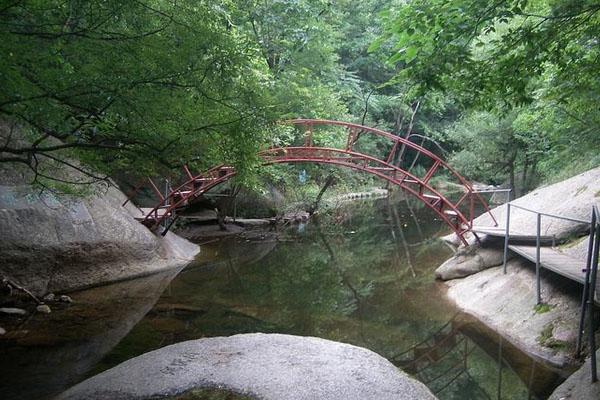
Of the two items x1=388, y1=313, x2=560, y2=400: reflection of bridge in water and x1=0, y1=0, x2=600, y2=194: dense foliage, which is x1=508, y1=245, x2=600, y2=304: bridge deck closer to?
x1=388, y1=313, x2=560, y2=400: reflection of bridge in water

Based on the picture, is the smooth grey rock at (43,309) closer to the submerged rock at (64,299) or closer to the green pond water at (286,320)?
the green pond water at (286,320)

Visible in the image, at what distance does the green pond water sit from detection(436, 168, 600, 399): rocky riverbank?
29 centimetres

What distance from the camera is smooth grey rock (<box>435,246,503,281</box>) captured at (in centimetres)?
1023

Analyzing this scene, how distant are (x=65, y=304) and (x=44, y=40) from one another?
255 inches

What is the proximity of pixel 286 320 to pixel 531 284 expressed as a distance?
4.41m

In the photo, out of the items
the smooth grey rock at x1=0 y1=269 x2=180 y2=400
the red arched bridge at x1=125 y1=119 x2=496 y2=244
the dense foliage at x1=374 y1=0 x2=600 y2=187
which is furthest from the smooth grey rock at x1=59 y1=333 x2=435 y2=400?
the red arched bridge at x1=125 y1=119 x2=496 y2=244

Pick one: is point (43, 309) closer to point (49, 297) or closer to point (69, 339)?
point (49, 297)

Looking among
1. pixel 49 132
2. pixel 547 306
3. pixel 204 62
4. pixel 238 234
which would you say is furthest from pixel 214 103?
pixel 238 234

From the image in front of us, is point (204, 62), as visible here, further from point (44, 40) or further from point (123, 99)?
point (44, 40)

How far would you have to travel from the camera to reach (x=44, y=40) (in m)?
3.53

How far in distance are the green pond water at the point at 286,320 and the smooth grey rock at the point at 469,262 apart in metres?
0.47

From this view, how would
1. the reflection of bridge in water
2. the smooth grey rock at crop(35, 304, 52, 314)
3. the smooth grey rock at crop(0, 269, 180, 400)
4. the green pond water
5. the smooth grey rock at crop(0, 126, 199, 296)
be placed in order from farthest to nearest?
the smooth grey rock at crop(0, 126, 199, 296) → the smooth grey rock at crop(35, 304, 52, 314) → the green pond water → the reflection of bridge in water → the smooth grey rock at crop(0, 269, 180, 400)

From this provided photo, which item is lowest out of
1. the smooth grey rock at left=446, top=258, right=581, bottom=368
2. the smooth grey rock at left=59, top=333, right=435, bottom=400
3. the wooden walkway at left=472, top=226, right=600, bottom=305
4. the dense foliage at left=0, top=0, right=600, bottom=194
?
the smooth grey rock at left=446, top=258, right=581, bottom=368

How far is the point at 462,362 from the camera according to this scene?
716 centimetres
